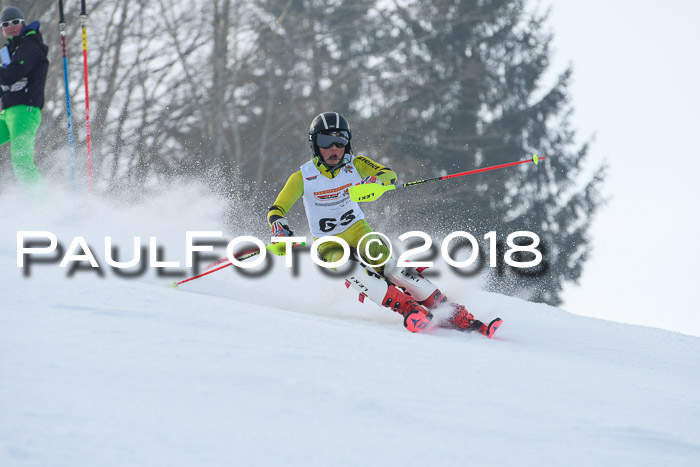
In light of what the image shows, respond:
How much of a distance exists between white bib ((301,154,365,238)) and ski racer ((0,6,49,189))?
2392 mm

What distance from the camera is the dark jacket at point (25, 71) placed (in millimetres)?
6082

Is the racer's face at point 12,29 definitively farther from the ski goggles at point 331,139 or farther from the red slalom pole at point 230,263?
the ski goggles at point 331,139

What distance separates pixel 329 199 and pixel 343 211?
127 mm

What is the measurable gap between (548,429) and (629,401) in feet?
2.34

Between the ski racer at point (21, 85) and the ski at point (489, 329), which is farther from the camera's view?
the ski racer at point (21, 85)

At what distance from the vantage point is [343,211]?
5.42 metres

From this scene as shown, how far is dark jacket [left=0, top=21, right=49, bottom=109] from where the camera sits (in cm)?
608

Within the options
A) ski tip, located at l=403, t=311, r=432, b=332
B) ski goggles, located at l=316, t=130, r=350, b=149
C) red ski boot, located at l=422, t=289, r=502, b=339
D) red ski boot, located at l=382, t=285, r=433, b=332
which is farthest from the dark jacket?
red ski boot, located at l=422, t=289, r=502, b=339

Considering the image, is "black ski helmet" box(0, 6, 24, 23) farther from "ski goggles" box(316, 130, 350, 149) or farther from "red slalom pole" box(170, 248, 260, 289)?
"ski goggles" box(316, 130, 350, 149)

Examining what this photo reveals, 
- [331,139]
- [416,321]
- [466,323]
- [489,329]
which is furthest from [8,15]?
[489,329]

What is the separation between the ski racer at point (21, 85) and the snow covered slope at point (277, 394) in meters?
2.43

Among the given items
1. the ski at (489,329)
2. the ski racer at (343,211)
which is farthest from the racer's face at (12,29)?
the ski at (489,329)

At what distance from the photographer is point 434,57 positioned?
69.7 ft

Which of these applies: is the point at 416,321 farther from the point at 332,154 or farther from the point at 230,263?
the point at 230,263
